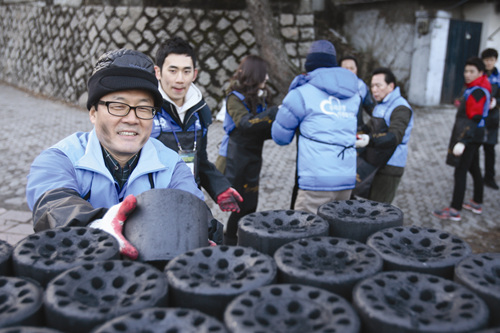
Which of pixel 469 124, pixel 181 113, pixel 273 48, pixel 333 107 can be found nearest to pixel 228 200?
pixel 181 113

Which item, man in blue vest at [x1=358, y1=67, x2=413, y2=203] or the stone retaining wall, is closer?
man in blue vest at [x1=358, y1=67, x2=413, y2=203]

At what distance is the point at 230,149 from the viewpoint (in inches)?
182

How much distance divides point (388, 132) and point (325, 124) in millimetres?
1069

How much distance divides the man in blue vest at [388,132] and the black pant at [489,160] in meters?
2.94

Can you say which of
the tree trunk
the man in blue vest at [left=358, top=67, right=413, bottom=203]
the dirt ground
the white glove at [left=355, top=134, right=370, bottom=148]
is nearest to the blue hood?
the white glove at [left=355, top=134, right=370, bottom=148]

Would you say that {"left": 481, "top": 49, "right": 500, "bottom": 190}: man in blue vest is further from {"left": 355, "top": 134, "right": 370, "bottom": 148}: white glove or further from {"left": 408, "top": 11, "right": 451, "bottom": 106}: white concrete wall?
{"left": 408, "top": 11, "right": 451, "bottom": 106}: white concrete wall

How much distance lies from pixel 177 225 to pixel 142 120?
0.71 m

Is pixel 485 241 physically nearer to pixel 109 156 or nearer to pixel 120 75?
pixel 109 156

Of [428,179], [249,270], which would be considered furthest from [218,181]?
[428,179]

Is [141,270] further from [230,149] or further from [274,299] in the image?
[230,149]

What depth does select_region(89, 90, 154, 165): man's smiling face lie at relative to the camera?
201 centimetres

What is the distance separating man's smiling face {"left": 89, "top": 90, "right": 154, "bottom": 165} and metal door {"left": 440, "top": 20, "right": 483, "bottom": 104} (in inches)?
487

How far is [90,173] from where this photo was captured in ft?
6.84

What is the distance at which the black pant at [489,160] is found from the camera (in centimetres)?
700
